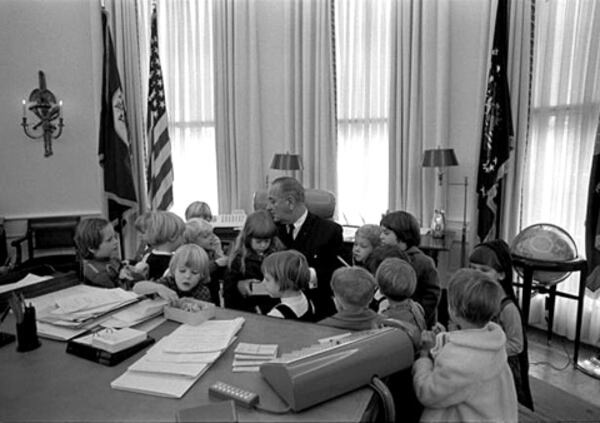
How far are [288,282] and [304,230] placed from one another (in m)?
0.88

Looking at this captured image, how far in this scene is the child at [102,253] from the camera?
Answer: 2535mm

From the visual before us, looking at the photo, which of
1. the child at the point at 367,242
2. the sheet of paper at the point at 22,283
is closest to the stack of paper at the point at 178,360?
the sheet of paper at the point at 22,283

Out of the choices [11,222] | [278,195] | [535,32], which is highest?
[535,32]

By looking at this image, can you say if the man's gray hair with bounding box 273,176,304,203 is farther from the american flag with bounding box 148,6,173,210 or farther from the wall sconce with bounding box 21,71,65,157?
the wall sconce with bounding box 21,71,65,157

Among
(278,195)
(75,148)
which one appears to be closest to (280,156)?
(278,195)

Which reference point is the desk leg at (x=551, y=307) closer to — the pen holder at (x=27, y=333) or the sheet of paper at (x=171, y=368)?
the sheet of paper at (x=171, y=368)

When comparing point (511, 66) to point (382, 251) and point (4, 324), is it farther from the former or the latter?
point (4, 324)

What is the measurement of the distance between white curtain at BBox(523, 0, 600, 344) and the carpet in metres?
1.11

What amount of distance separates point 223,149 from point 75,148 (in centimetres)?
187

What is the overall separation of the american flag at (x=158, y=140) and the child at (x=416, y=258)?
10.7 ft

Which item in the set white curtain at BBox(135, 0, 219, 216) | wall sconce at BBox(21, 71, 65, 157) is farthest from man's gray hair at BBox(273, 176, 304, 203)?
wall sconce at BBox(21, 71, 65, 157)

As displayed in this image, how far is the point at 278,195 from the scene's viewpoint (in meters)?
2.85

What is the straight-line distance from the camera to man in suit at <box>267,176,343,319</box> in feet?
9.36

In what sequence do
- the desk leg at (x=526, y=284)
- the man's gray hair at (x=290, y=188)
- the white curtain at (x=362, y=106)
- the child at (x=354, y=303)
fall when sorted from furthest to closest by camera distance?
the white curtain at (x=362, y=106), the desk leg at (x=526, y=284), the man's gray hair at (x=290, y=188), the child at (x=354, y=303)
